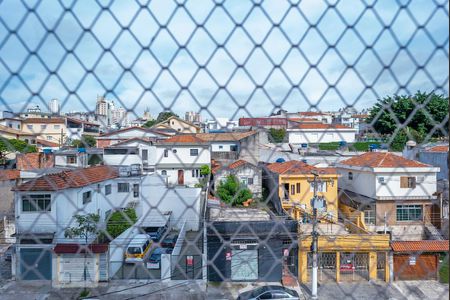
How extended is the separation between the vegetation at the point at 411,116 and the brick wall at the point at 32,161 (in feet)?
3.28

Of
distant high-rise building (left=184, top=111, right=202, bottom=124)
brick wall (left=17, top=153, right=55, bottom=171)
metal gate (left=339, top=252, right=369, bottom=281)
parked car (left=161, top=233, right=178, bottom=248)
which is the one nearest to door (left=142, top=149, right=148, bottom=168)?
distant high-rise building (left=184, top=111, right=202, bottom=124)

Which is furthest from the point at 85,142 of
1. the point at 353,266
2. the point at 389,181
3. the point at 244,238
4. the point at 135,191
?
the point at 353,266

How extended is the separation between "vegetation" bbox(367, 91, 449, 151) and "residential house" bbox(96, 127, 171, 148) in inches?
23.9

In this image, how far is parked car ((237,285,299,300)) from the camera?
4.08 meters

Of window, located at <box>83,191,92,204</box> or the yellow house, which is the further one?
the yellow house

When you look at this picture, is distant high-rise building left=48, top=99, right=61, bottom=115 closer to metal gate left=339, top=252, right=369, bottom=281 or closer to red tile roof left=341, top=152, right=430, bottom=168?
red tile roof left=341, top=152, right=430, bottom=168

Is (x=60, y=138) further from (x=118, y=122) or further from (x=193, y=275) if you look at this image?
(x=193, y=275)

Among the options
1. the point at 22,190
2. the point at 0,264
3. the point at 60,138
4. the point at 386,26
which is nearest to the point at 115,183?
the point at 60,138

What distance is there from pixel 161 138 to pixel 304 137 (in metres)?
0.46

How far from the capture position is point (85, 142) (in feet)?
3.24

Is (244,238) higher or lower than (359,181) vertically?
lower

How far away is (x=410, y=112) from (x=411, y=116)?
63mm

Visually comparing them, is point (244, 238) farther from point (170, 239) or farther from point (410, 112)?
point (170, 239)

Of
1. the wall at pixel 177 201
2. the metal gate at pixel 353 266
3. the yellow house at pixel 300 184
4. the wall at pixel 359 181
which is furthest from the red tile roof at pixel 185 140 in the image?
the metal gate at pixel 353 266
